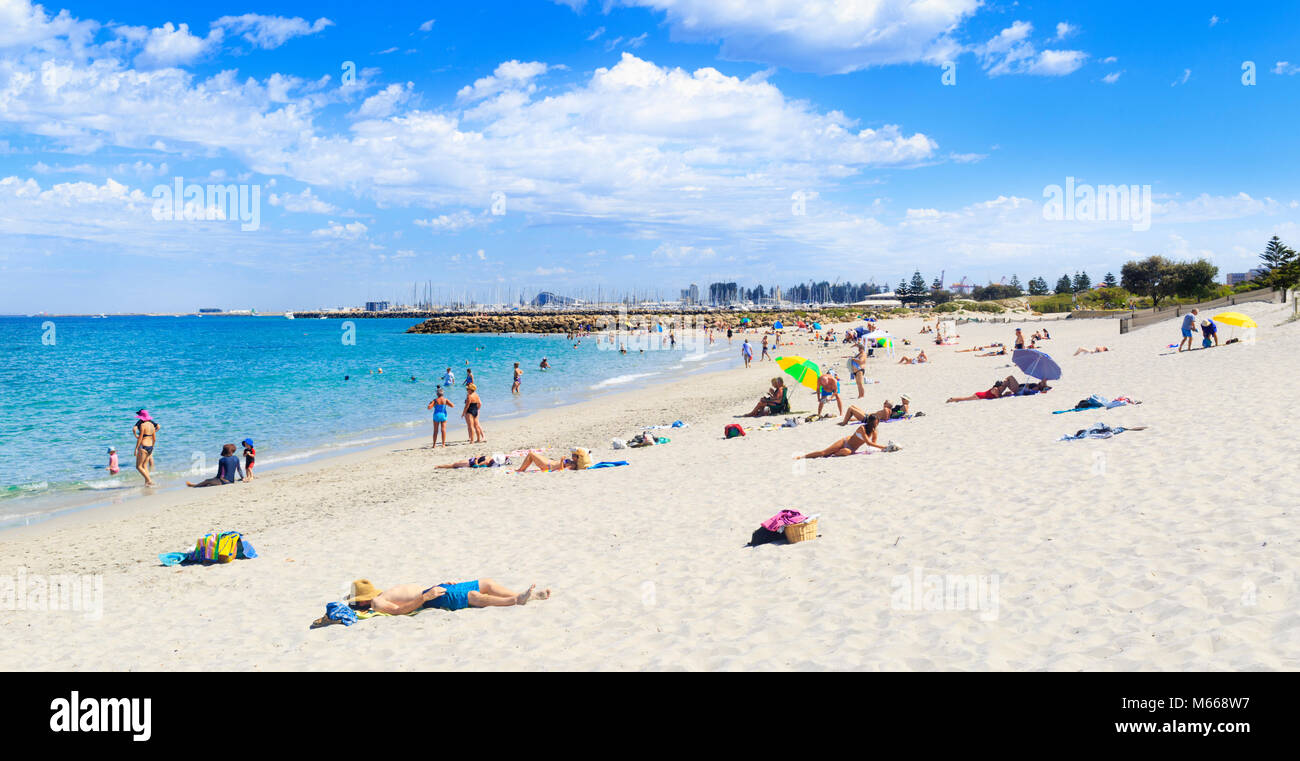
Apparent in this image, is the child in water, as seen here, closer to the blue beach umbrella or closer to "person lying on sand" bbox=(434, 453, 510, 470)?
"person lying on sand" bbox=(434, 453, 510, 470)

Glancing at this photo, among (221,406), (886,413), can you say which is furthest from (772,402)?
(221,406)

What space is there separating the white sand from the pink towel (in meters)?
0.31

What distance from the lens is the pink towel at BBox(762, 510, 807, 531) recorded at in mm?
7406

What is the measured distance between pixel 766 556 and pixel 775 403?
11251 millimetres

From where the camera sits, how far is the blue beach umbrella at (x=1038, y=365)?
16.6m

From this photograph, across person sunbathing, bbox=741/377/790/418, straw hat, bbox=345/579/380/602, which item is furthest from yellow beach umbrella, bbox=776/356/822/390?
straw hat, bbox=345/579/380/602

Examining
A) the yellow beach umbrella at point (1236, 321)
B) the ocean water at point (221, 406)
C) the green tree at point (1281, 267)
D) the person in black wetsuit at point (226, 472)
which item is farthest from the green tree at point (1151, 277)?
the person in black wetsuit at point (226, 472)

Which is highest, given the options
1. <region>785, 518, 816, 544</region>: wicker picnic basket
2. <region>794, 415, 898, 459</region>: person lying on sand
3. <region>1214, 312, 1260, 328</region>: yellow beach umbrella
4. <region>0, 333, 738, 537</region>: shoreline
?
<region>1214, 312, 1260, 328</region>: yellow beach umbrella

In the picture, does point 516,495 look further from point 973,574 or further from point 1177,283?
point 1177,283

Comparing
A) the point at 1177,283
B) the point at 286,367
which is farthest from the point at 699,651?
the point at 1177,283

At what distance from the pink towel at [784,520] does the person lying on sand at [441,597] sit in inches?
96.4

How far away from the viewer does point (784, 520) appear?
7.48 m

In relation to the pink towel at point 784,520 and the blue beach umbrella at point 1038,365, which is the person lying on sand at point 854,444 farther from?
the blue beach umbrella at point 1038,365

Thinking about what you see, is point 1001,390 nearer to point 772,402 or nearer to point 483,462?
point 772,402
